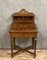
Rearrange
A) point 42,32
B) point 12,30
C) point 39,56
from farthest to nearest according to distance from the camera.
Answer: point 42,32 < point 39,56 < point 12,30

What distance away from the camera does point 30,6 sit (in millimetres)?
3441

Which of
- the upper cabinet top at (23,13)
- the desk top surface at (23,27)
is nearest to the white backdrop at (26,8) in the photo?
the upper cabinet top at (23,13)

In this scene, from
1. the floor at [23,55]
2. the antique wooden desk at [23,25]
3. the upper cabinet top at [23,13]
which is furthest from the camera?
the upper cabinet top at [23,13]

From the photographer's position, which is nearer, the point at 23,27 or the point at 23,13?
the point at 23,27

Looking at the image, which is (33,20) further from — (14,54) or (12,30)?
(14,54)

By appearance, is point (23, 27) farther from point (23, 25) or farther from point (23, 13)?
point (23, 13)

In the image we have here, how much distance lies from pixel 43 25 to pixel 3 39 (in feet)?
3.21

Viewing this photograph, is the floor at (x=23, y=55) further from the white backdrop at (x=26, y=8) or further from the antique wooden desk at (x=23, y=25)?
the white backdrop at (x=26, y=8)

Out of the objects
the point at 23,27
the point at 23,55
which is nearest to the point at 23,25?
the point at 23,27

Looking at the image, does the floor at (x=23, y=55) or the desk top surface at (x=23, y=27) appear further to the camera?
the floor at (x=23, y=55)

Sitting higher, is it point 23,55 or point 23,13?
point 23,13

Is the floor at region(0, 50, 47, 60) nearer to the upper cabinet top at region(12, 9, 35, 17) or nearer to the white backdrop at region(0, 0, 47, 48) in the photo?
the white backdrop at region(0, 0, 47, 48)

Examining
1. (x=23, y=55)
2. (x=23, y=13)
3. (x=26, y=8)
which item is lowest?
(x=23, y=55)

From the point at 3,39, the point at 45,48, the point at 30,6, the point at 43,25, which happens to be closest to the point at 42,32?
the point at 43,25
